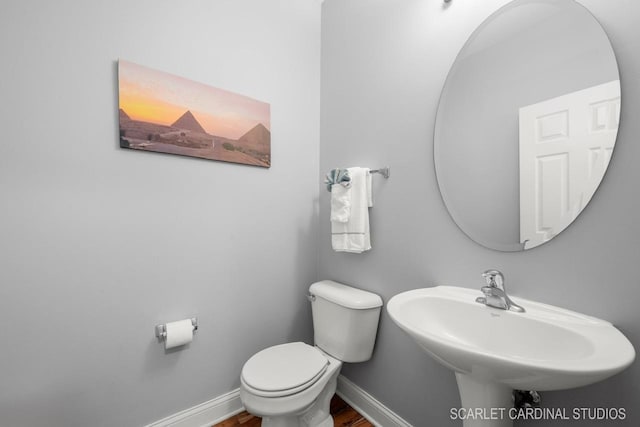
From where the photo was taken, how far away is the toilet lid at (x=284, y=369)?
108 cm

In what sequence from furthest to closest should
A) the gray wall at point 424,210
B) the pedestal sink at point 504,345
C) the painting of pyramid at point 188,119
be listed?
the painting of pyramid at point 188,119
the gray wall at point 424,210
the pedestal sink at point 504,345

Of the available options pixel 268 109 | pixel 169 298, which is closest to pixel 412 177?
pixel 268 109

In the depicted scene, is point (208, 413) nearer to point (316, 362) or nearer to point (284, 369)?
point (284, 369)

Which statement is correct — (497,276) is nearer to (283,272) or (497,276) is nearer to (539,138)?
(539,138)

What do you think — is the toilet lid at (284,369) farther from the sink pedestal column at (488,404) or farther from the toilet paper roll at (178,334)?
the sink pedestal column at (488,404)

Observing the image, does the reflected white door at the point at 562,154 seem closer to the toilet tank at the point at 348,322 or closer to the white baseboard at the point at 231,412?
the toilet tank at the point at 348,322

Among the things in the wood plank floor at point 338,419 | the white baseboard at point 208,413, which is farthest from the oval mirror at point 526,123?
the white baseboard at point 208,413

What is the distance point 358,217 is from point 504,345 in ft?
2.50

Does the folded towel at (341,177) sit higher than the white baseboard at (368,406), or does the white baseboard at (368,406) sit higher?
the folded towel at (341,177)

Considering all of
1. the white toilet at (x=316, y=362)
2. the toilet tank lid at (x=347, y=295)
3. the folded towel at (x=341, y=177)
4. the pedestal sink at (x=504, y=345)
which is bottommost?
the white toilet at (x=316, y=362)

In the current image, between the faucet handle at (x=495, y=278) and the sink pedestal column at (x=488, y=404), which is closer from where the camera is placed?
the sink pedestal column at (x=488, y=404)

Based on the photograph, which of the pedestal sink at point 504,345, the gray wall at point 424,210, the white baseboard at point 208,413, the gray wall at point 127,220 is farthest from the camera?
the white baseboard at point 208,413

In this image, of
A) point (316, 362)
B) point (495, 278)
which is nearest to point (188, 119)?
point (316, 362)

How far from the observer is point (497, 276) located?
874mm
